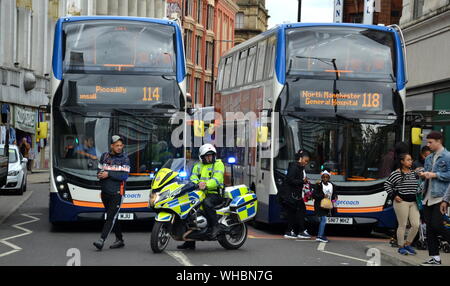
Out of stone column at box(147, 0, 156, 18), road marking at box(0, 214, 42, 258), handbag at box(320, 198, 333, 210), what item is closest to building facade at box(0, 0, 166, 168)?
stone column at box(147, 0, 156, 18)

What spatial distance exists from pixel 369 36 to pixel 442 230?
22.6 ft

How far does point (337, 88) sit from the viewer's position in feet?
61.6

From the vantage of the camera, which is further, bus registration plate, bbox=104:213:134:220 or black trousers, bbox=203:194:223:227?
bus registration plate, bbox=104:213:134:220

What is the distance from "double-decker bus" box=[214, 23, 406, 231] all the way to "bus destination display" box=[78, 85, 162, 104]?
2.29m

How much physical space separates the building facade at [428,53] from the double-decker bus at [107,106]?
37.5ft

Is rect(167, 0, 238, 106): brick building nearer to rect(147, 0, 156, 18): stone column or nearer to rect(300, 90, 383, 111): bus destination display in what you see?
rect(147, 0, 156, 18): stone column

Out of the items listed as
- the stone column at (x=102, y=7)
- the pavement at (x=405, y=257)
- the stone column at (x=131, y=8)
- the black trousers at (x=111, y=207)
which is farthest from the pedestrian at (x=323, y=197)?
the stone column at (x=131, y=8)

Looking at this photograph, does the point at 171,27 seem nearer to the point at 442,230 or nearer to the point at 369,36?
the point at 369,36

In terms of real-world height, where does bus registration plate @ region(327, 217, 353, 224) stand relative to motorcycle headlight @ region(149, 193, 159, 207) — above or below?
below

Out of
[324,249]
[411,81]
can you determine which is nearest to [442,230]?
[324,249]

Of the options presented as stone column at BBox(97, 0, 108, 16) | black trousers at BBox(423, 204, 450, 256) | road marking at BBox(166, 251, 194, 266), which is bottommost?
road marking at BBox(166, 251, 194, 266)

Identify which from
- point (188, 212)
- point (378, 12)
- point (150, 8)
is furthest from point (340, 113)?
point (150, 8)

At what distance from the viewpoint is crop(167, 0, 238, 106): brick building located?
7962cm
